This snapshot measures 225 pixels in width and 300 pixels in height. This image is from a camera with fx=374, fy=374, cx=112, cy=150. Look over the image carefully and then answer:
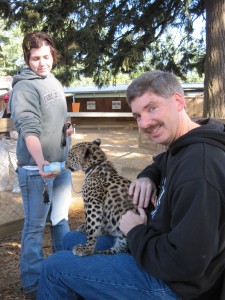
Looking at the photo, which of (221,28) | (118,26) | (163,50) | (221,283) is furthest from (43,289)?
(163,50)

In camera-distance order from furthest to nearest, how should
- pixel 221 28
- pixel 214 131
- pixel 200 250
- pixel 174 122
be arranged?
pixel 221 28, pixel 174 122, pixel 214 131, pixel 200 250

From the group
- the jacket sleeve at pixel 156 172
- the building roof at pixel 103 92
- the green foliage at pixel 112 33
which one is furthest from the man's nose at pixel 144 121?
the building roof at pixel 103 92

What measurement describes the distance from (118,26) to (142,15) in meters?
0.59

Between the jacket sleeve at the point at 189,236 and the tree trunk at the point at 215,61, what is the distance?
5.23 m

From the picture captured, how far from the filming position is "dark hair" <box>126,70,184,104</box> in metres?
1.90

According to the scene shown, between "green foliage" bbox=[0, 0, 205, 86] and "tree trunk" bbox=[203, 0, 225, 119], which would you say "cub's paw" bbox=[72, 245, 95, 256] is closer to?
"tree trunk" bbox=[203, 0, 225, 119]

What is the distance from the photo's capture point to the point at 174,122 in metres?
1.92

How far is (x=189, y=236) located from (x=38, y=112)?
6.26 ft

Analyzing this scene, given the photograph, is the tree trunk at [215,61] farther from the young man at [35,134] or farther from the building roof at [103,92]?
the building roof at [103,92]

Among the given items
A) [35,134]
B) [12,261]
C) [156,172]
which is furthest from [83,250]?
[12,261]

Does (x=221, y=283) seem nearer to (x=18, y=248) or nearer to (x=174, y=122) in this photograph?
(x=174, y=122)

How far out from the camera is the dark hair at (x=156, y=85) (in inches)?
74.8

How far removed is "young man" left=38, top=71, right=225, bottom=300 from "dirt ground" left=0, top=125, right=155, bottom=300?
1.79 metres

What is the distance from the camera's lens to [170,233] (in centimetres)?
163
